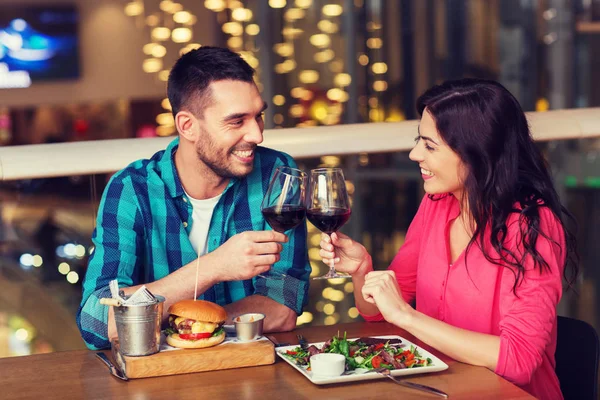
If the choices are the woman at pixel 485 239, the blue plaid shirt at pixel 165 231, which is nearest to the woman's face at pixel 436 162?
the woman at pixel 485 239

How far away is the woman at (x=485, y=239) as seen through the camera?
188 cm

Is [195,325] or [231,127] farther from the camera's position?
[231,127]

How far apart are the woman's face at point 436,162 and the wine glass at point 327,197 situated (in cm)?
30

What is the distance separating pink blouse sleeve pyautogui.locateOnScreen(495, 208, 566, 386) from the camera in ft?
5.88

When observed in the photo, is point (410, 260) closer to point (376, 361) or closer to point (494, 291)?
point (494, 291)

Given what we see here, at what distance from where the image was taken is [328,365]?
1637mm

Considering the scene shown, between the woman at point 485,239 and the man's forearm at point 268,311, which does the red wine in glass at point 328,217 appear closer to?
the woman at point 485,239

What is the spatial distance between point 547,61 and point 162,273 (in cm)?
509

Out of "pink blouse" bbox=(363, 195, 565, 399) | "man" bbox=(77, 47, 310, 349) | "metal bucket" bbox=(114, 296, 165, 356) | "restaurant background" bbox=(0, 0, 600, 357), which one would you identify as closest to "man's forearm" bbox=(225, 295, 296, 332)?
"man" bbox=(77, 47, 310, 349)

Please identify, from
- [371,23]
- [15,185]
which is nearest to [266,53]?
[371,23]

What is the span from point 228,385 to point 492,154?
828 millimetres

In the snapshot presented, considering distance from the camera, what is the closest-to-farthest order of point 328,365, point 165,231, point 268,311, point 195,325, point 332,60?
point 328,365, point 195,325, point 268,311, point 165,231, point 332,60

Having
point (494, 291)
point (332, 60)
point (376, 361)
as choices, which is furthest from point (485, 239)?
point (332, 60)

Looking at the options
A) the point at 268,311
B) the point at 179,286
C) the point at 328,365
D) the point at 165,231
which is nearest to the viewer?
the point at 328,365
